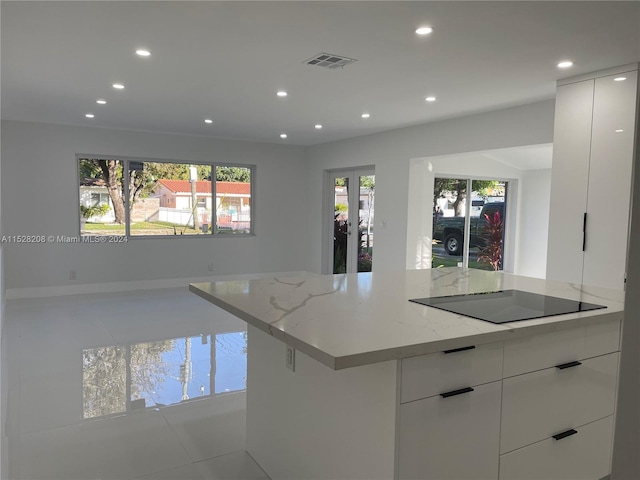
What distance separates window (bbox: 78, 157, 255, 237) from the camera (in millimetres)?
7340

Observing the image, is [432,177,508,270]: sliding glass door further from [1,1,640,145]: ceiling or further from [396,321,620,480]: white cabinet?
[396,321,620,480]: white cabinet

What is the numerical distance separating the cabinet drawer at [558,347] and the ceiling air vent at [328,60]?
257 centimetres

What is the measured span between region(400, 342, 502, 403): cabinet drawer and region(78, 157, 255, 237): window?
22.5 feet

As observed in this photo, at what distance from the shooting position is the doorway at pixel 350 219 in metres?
8.01

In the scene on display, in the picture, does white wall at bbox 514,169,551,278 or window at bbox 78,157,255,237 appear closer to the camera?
window at bbox 78,157,255,237

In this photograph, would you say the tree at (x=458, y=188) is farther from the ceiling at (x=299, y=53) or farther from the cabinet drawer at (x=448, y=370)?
the cabinet drawer at (x=448, y=370)

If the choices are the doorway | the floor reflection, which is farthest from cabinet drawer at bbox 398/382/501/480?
the doorway

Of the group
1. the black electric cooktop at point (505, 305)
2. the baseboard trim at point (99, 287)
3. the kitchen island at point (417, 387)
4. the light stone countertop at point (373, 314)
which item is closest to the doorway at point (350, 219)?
the baseboard trim at point (99, 287)

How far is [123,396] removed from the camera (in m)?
3.41

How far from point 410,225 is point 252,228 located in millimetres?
3139

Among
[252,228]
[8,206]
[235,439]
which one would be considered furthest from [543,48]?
[8,206]

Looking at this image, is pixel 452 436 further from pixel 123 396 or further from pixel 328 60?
pixel 328 60

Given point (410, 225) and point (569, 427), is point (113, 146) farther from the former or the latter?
point (569, 427)

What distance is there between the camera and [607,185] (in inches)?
158
